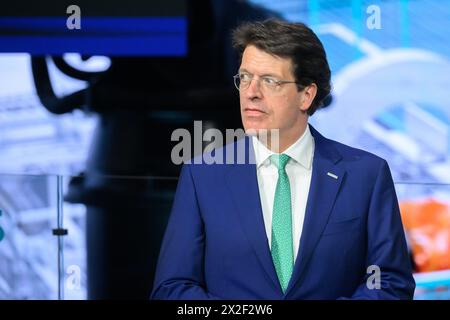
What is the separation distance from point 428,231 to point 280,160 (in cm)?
143

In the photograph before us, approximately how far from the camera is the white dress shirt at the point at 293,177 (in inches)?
83.3

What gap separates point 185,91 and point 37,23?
2.22ft

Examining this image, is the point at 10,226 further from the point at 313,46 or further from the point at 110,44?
the point at 313,46

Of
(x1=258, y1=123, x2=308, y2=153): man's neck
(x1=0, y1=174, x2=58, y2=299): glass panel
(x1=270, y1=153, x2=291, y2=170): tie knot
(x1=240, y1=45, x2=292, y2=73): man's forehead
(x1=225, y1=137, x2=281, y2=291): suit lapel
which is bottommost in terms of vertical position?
(x1=0, y1=174, x2=58, y2=299): glass panel

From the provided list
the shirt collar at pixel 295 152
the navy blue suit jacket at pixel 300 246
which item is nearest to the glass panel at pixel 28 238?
the navy blue suit jacket at pixel 300 246

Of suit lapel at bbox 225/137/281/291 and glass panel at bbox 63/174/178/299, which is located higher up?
suit lapel at bbox 225/137/281/291

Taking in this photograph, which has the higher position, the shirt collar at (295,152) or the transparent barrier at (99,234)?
the shirt collar at (295,152)

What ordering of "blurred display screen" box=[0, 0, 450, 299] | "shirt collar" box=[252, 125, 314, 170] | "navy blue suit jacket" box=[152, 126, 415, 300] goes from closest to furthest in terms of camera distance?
"navy blue suit jacket" box=[152, 126, 415, 300] < "shirt collar" box=[252, 125, 314, 170] < "blurred display screen" box=[0, 0, 450, 299]

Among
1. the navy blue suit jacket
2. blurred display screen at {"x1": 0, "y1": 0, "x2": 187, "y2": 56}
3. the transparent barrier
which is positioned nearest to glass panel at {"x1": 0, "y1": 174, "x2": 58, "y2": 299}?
the transparent barrier

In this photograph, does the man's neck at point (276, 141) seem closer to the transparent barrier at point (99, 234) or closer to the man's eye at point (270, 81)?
the man's eye at point (270, 81)

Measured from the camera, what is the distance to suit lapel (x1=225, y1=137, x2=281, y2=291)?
207 centimetres

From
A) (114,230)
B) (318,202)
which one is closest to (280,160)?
(318,202)

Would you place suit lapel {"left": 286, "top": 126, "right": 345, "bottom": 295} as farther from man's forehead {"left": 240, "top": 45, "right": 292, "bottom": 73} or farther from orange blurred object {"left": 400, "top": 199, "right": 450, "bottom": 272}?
orange blurred object {"left": 400, "top": 199, "right": 450, "bottom": 272}
